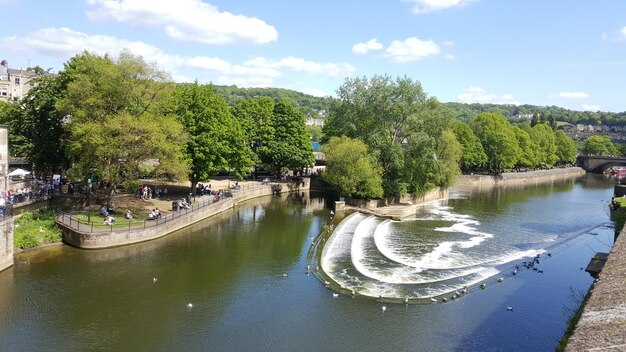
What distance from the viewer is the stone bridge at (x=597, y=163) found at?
152m

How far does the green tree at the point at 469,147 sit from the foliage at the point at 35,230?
8358 centimetres

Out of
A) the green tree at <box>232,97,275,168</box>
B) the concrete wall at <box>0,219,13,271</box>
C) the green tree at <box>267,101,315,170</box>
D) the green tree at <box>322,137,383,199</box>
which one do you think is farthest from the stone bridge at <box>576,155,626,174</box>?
the concrete wall at <box>0,219,13,271</box>

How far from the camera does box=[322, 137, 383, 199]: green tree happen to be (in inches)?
2438

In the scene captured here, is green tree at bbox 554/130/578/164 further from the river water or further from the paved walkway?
the paved walkway

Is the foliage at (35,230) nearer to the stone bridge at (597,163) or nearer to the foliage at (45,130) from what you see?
the foliage at (45,130)

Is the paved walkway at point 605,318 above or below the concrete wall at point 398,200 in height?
above

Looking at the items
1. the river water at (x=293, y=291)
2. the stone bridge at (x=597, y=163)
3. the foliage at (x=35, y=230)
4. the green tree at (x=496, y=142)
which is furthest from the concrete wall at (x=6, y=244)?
the stone bridge at (x=597, y=163)

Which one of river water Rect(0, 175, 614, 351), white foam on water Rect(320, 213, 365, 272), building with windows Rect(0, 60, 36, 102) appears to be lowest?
river water Rect(0, 175, 614, 351)

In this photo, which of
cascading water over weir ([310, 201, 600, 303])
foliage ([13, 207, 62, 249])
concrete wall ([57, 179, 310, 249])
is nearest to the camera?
cascading water over weir ([310, 201, 600, 303])

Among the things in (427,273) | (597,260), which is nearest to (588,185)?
(597,260)

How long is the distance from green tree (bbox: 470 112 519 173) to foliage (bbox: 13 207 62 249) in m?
95.6

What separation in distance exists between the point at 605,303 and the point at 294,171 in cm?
6859

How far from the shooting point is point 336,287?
1272 inches

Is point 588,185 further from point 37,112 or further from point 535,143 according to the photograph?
point 37,112
